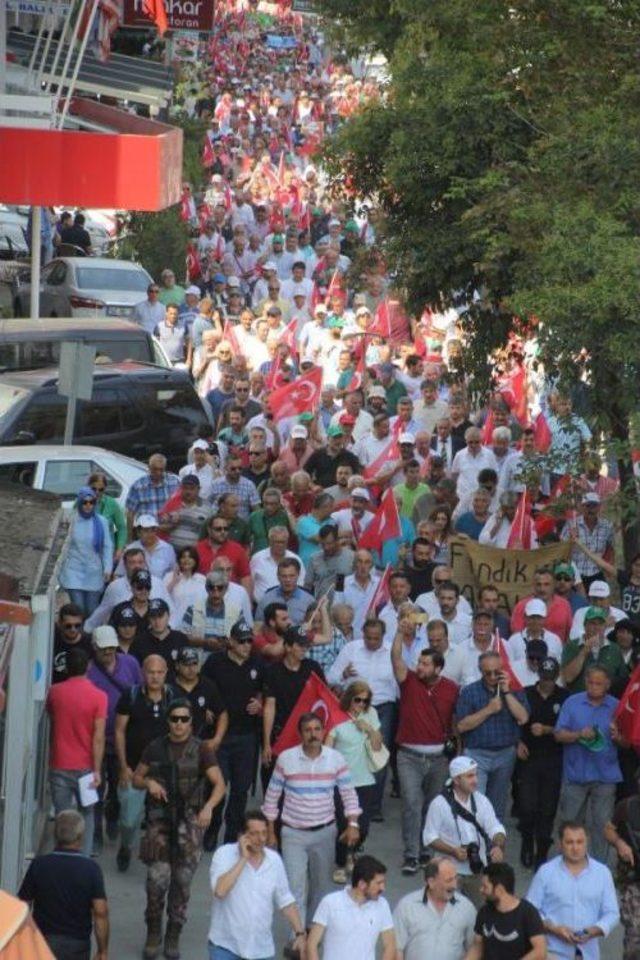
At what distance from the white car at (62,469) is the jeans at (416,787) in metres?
5.24

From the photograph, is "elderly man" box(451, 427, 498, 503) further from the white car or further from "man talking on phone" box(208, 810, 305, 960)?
"man talking on phone" box(208, 810, 305, 960)

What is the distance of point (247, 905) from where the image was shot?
12.6 metres

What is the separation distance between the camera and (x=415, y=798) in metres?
15.8

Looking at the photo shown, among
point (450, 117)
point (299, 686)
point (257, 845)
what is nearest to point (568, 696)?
point (299, 686)

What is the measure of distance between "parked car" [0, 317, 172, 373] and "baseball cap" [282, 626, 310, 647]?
957 centimetres

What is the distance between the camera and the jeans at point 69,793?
1480 cm


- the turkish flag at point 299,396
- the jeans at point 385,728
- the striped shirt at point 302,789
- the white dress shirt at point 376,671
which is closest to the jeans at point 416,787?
the jeans at point 385,728

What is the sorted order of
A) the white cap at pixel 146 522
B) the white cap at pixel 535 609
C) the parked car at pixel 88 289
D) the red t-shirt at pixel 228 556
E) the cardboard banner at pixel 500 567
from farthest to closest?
1. the parked car at pixel 88 289
2. the cardboard banner at pixel 500 567
3. the red t-shirt at pixel 228 556
4. the white cap at pixel 146 522
5. the white cap at pixel 535 609

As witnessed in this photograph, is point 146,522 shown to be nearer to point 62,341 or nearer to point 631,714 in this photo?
point 631,714

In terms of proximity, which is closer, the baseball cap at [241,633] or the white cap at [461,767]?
the white cap at [461,767]

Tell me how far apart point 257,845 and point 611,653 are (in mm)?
4551

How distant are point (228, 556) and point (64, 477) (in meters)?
2.58

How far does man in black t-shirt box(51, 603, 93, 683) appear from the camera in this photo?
15.6m

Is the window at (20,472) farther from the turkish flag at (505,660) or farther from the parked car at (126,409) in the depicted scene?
the turkish flag at (505,660)
